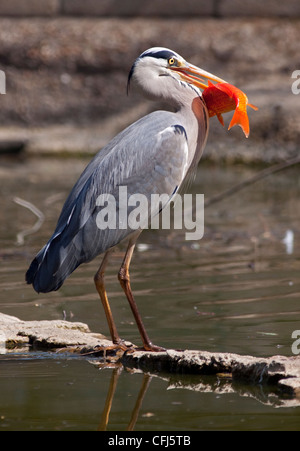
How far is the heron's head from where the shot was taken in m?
5.27

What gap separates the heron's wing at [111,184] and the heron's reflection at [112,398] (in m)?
0.66

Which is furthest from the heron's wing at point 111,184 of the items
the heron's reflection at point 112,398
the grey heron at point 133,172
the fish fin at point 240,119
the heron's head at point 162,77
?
the heron's reflection at point 112,398

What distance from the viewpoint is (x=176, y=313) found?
570 cm

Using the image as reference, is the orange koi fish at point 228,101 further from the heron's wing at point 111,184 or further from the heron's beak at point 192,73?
the heron's wing at point 111,184

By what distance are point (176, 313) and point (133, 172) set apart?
1.07 m

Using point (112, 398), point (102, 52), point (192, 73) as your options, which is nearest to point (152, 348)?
point (112, 398)

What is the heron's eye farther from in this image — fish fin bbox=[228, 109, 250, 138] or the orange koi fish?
fish fin bbox=[228, 109, 250, 138]

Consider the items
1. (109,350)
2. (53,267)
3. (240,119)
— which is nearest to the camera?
(109,350)

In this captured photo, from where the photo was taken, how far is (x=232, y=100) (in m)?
5.34

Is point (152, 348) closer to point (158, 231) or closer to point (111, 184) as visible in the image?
point (111, 184)

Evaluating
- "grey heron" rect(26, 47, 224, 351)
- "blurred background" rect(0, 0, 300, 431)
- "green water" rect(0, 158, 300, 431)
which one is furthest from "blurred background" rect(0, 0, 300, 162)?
"grey heron" rect(26, 47, 224, 351)

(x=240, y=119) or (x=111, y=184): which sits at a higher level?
(x=240, y=119)

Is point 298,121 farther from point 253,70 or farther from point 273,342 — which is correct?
point 273,342

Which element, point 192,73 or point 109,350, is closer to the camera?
point 109,350
